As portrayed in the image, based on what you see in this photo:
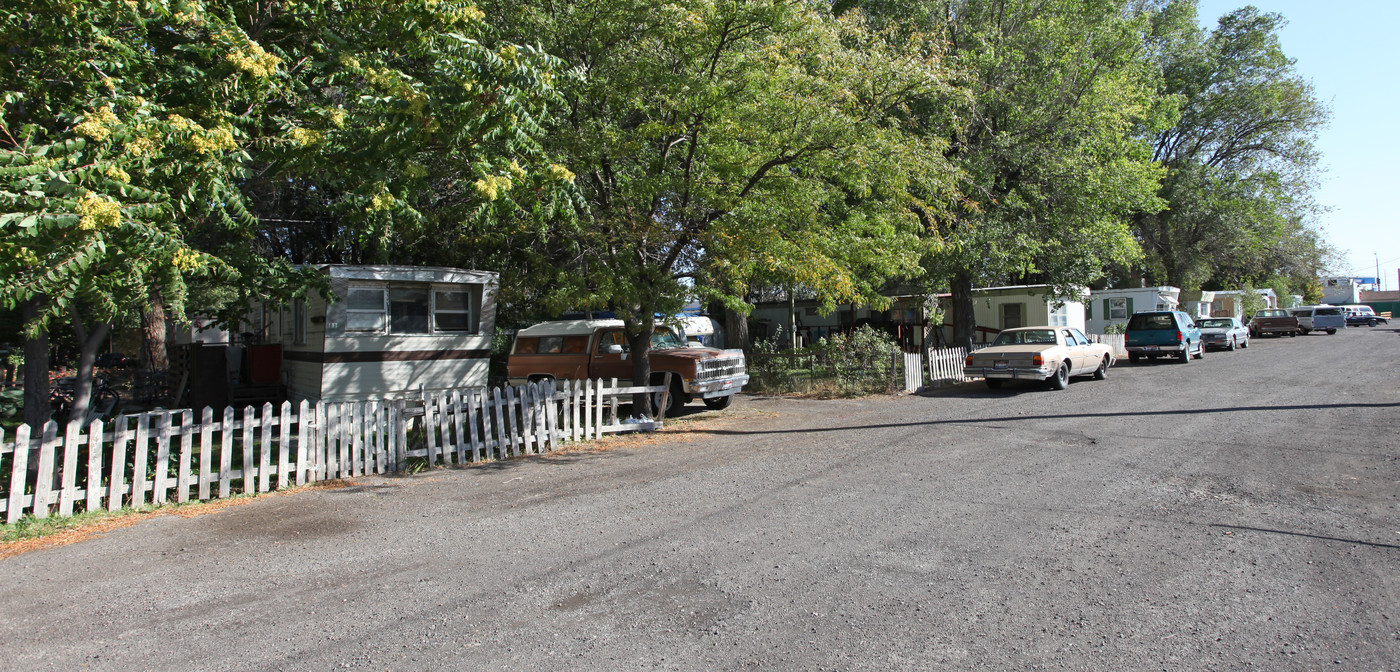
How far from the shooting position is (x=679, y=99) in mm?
10469

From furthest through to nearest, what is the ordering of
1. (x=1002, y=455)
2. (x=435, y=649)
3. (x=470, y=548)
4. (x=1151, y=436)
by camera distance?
(x=1151, y=436)
(x=1002, y=455)
(x=470, y=548)
(x=435, y=649)

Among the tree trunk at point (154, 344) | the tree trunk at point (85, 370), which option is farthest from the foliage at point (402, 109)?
the tree trunk at point (154, 344)

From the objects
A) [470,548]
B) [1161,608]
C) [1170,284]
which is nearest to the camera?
[1161,608]

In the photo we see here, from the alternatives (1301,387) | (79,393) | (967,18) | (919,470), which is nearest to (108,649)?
(79,393)

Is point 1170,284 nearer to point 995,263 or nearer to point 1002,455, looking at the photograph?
point 995,263

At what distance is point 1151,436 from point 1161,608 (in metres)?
6.38

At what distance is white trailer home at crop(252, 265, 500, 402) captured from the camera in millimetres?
12000

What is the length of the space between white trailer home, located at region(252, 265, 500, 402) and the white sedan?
10.2m

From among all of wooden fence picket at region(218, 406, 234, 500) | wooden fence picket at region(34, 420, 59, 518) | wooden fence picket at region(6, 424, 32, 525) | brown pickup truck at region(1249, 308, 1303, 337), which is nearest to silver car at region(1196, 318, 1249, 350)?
brown pickup truck at region(1249, 308, 1303, 337)

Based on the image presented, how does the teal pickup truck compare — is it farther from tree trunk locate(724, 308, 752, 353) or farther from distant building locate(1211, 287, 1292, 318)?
distant building locate(1211, 287, 1292, 318)

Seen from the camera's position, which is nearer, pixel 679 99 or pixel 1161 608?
pixel 1161 608

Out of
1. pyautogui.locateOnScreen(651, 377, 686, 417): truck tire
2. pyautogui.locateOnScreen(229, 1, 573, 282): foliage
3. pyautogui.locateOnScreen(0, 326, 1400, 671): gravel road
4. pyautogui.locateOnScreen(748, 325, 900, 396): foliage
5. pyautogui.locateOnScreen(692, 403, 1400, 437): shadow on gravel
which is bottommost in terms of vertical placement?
pyautogui.locateOnScreen(0, 326, 1400, 671): gravel road

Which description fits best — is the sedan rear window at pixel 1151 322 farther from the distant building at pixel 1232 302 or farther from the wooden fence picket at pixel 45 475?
the distant building at pixel 1232 302

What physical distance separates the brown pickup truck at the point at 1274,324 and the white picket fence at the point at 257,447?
134ft
